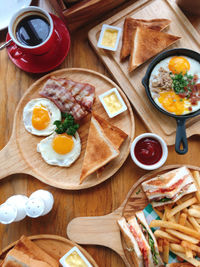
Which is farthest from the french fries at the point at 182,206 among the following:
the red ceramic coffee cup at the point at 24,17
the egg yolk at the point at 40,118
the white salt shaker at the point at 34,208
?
the red ceramic coffee cup at the point at 24,17

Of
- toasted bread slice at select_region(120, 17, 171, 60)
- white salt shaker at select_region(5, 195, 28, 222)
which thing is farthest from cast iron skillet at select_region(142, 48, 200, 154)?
white salt shaker at select_region(5, 195, 28, 222)

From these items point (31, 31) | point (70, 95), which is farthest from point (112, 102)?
point (31, 31)

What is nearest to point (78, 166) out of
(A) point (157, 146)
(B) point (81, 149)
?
(B) point (81, 149)

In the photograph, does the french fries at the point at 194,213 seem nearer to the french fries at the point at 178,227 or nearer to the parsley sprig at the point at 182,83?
the french fries at the point at 178,227

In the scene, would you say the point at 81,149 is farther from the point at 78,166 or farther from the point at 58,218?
the point at 58,218

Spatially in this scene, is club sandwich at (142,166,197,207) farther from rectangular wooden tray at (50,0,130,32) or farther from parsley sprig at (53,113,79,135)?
rectangular wooden tray at (50,0,130,32)

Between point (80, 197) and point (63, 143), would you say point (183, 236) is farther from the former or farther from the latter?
point (63, 143)

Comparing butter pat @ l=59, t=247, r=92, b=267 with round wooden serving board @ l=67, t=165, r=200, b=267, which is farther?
round wooden serving board @ l=67, t=165, r=200, b=267
